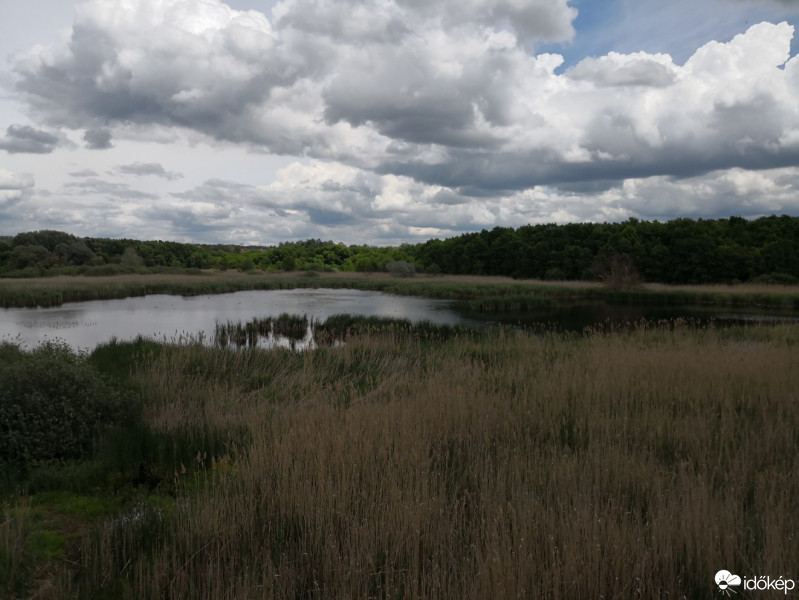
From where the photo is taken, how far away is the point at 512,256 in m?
70.3

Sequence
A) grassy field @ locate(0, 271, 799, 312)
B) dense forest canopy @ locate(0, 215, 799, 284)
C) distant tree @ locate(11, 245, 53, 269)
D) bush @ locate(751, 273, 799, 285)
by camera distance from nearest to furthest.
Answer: grassy field @ locate(0, 271, 799, 312)
bush @ locate(751, 273, 799, 285)
dense forest canopy @ locate(0, 215, 799, 284)
distant tree @ locate(11, 245, 53, 269)

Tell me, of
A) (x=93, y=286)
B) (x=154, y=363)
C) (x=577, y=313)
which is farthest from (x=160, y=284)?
(x=154, y=363)

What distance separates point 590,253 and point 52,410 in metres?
62.5

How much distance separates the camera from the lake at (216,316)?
62.0 feet

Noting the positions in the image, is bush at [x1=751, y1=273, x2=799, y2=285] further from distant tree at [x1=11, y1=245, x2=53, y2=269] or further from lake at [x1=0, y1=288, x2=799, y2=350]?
distant tree at [x1=11, y1=245, x2=53, y2=269]

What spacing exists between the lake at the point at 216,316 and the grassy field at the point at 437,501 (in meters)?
11.0

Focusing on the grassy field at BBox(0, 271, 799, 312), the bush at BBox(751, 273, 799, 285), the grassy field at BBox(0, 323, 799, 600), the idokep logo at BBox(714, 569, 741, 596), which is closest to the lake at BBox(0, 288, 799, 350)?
the grassy field at BBox(0, 271, 799, 312)

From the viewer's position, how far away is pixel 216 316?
2589 cm

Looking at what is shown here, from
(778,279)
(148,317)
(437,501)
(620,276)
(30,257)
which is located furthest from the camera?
(30,257)

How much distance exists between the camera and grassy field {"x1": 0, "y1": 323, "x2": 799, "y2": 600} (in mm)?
2914

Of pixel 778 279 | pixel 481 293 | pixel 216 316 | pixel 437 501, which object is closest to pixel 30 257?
pixel 216 316

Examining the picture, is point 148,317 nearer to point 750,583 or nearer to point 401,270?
point 750,583

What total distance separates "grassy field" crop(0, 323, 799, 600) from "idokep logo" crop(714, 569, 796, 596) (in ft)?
0.16

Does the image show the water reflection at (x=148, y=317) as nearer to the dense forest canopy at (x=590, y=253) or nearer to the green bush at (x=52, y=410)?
the green bush at (x=52, y=410)
